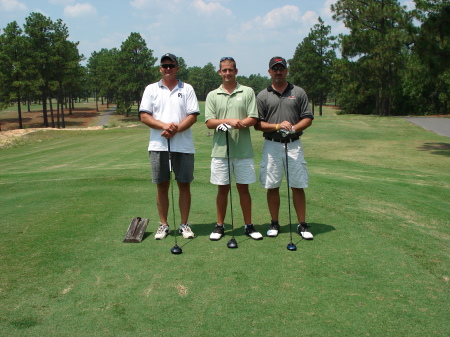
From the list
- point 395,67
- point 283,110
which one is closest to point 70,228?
point 283,110

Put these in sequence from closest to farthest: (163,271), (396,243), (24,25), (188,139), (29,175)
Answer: (163,271)
(396,243)
(188,139)
(29,175)
(24,25)

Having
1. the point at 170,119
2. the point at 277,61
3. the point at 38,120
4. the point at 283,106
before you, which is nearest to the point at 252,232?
the point at 283,106

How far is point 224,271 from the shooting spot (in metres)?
3.80

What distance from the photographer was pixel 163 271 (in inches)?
150

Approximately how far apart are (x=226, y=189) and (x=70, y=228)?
204 centimetres

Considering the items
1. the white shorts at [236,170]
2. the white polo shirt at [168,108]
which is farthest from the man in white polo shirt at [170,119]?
the white shorts at [236,170]

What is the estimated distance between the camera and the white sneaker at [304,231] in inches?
186

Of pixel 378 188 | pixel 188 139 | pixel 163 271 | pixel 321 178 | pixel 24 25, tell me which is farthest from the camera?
pixel 24 25

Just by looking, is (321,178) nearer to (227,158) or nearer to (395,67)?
(227,158)

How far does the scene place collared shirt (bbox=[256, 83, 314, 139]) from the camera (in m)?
4.88

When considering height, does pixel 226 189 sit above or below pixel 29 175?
above

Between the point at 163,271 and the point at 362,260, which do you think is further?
the point at 362,260

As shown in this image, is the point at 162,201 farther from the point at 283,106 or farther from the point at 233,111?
the point at 283,106

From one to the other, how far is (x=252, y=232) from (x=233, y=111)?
1472 millimetres
